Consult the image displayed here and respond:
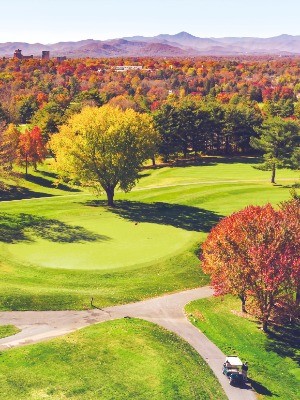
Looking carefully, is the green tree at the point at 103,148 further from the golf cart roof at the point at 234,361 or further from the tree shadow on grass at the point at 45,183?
the golf cart roof at the point at 234,361

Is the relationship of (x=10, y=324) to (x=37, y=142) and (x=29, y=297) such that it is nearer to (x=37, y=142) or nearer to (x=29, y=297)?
(x=29, y=297)

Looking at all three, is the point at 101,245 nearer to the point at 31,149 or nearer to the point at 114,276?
the point at 114,276

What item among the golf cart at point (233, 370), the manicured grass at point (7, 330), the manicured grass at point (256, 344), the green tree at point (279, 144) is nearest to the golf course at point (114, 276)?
the manicured grass at point (256, 344)

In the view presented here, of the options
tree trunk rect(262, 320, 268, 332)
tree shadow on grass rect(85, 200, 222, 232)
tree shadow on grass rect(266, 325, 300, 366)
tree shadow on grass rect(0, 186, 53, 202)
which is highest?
tree shadow on grass rect(85, 200, 222, 232)

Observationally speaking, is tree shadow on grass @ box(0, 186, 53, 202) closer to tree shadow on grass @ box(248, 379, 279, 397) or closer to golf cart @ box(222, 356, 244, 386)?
golf cart @ box(222, 356, 244, 386)

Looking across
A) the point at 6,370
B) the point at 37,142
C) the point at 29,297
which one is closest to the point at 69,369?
the point at 6,370

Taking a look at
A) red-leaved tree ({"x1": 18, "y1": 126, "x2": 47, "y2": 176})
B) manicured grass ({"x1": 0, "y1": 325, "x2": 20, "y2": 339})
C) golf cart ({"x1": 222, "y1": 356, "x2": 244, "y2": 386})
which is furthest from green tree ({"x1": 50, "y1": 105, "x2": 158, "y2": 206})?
golf cart ({"x1": 222, "y1": 356, "x2": 244, "y2": 386})
